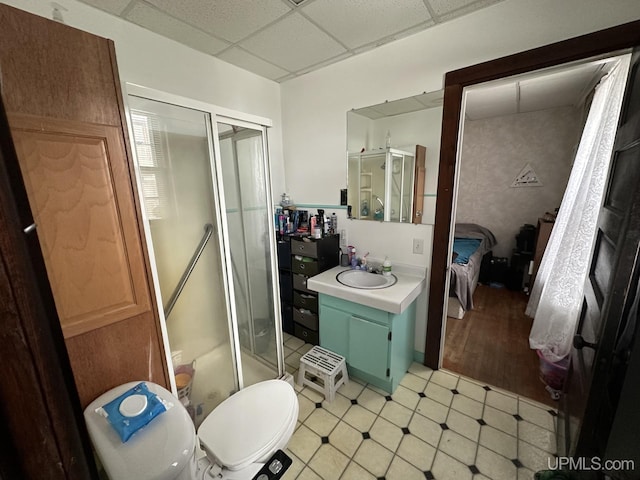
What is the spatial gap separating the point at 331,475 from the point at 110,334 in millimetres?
1247

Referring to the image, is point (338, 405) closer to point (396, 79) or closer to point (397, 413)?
point (397, 413)

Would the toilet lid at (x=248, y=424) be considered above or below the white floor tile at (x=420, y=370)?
above

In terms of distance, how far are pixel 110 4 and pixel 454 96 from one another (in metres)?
2.00

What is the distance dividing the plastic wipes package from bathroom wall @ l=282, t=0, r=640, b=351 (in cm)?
172

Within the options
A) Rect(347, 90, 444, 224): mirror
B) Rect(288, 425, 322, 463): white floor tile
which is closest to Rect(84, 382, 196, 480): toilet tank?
Rect(288, 425, 322, 463): white floor tile

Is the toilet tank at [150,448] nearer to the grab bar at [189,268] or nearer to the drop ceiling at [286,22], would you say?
the grab bar at [189,268]

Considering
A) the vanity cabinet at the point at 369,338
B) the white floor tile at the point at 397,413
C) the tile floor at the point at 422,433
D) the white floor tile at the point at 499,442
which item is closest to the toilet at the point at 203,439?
the tile floor at the point at 422,433

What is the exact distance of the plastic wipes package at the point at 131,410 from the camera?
0.79m

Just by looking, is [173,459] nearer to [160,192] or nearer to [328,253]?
[160,192]

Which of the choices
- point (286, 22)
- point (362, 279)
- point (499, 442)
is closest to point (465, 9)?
point (286, 22)

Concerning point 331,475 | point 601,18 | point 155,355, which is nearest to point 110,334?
point 155,355

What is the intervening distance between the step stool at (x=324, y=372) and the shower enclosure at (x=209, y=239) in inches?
7.7

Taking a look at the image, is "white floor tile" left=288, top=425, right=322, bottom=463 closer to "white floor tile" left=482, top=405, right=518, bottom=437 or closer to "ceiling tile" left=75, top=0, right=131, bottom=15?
"white floor tile" left=482, top=405, right=518, bottom=437

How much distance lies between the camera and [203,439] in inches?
43.0
